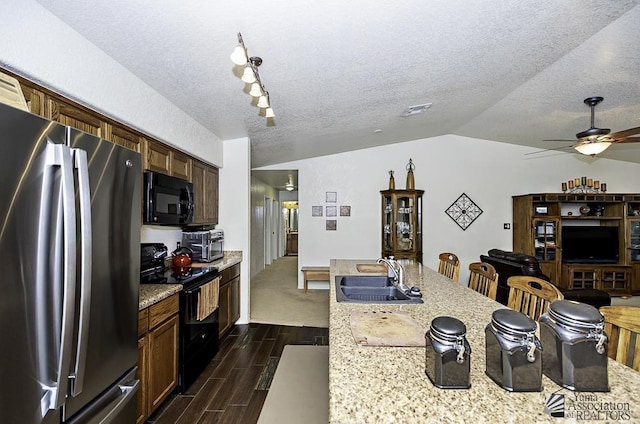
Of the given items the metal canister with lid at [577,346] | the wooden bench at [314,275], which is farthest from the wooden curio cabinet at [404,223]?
the metal canister with lid at [577,346]

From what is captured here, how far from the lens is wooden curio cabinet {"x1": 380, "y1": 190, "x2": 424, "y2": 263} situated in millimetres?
5590

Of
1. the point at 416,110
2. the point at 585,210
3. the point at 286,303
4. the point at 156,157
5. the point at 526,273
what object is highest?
the point at 416,110

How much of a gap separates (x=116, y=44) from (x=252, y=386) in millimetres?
2599

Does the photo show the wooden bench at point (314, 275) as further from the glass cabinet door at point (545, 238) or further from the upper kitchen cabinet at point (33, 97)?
the upper kitchen cabinet at point (33, 97)

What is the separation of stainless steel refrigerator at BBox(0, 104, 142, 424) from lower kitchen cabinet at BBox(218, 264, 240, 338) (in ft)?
6.45

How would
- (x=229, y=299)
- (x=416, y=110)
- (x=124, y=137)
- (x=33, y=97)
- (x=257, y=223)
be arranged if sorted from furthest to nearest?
(x=257, y=223)
(x=416, y=110)
(x=229, y=299)
(x=124, y=137)
(x=33, y=97)

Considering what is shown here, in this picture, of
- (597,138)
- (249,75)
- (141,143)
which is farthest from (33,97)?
→ (597,138)

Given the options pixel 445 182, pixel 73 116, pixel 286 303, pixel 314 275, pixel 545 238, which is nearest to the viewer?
pixel 73 116

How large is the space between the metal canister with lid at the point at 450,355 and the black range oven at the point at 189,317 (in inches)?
81.3

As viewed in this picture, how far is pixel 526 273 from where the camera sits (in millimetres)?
3779

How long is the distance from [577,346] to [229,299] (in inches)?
130

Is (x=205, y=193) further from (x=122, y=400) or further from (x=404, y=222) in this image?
(x=404, y=222)

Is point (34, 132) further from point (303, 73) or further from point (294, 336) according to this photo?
point (294, 336)

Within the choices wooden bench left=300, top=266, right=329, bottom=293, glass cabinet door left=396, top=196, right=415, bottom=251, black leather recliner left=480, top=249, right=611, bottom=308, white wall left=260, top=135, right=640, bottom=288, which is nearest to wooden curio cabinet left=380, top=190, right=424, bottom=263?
glass cabinet door left=396, top=196, right=415, bottom=251
